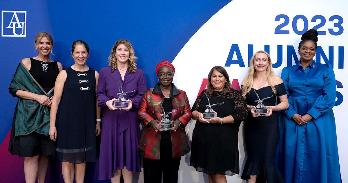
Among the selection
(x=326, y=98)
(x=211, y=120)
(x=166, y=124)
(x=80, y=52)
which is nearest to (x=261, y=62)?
(x=326, y=98)

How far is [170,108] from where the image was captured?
124 inches

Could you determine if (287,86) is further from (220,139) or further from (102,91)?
(102,91)

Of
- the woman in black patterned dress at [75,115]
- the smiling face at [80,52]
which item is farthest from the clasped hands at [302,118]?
the smiling face at [80,52]

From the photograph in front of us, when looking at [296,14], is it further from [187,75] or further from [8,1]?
[8,1]

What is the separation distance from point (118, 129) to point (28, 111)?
88 cm

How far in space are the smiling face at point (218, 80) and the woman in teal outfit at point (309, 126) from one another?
0.72 m

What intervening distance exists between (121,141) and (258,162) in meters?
1.27

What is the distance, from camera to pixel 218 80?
319 cm

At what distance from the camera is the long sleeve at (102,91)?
10.4 ft

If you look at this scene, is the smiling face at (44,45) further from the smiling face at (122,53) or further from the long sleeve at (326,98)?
the long sleeve at (326,98)

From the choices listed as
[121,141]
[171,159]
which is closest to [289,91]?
[171,159]

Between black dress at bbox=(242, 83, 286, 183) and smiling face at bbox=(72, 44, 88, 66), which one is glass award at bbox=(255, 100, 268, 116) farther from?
smiling face at bbox=(72, 44, 88, 66)

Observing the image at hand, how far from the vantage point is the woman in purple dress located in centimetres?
325

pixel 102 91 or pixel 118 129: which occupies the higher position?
pixel 102 91
